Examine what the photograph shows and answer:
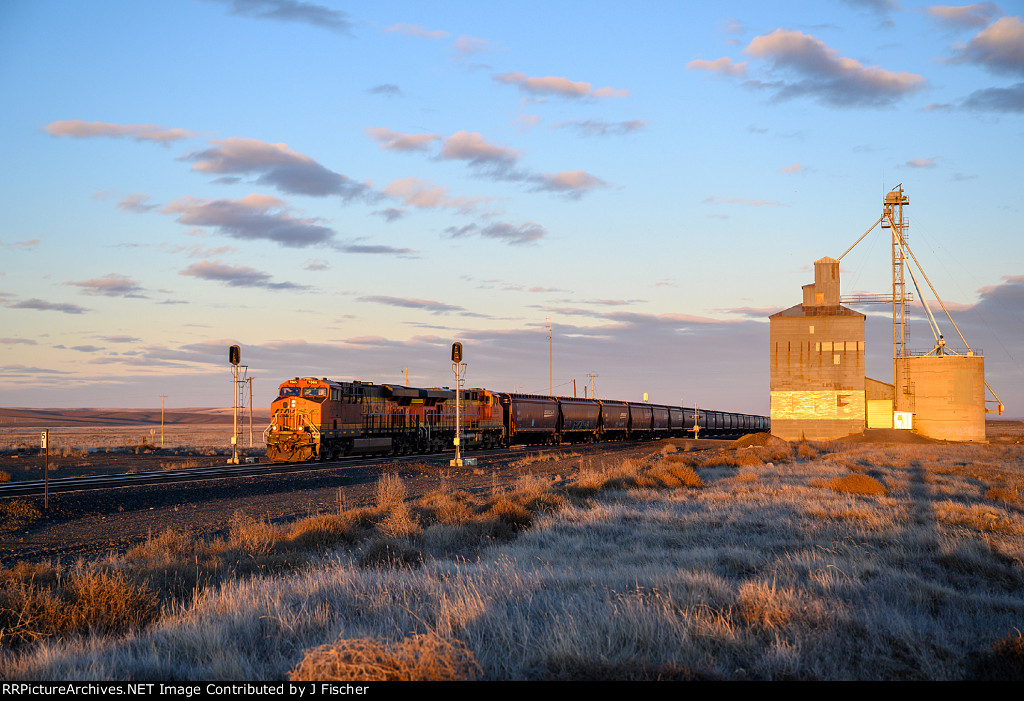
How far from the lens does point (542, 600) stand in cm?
811

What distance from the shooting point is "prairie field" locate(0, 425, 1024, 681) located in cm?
605

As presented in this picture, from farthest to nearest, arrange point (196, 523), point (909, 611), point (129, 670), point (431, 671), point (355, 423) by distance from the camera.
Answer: point (355, 423) < point (196, 523) < point (909, 611) < point (129, 670) < point (431, 671)

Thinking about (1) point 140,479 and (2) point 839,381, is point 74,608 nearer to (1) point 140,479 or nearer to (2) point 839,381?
(1) point 140,479

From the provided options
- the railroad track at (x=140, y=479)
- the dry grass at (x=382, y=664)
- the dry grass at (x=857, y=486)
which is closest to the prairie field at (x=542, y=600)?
the dry grass at (x=382, y=664)

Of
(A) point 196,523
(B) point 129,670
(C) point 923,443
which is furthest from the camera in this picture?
(C) point 923,443

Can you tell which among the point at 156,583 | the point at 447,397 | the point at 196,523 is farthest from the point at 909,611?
the point at 447,397

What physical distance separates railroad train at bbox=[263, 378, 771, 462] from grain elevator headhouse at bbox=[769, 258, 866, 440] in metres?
15.6

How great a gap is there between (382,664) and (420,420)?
39.9 meters

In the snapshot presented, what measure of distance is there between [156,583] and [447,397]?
37.9 meters

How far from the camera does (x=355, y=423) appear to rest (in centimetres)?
3866

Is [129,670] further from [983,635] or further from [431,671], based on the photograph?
[983,635]

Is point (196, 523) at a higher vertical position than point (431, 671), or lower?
lower

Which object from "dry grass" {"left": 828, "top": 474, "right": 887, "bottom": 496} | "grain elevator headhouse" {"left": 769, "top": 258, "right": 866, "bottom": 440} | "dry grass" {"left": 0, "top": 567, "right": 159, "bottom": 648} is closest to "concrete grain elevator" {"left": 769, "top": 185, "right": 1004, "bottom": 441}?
"grain elevator headhouse" {"left": 769, "top": 258, "right": 866, "bottom": 440}

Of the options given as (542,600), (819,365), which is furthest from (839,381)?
(542,600)
